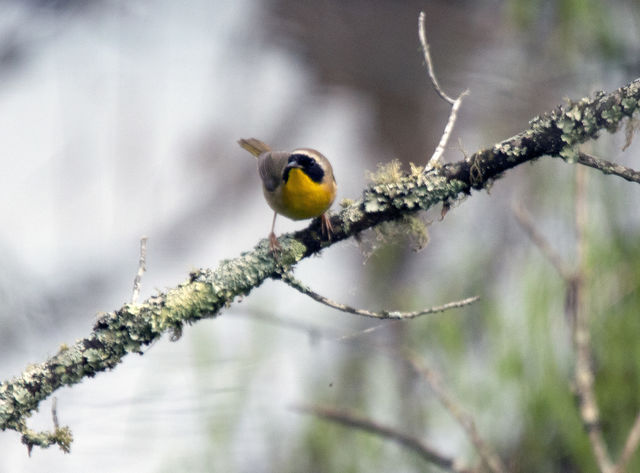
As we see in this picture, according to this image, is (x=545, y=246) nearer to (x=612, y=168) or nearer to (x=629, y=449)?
(x=629, y=449)

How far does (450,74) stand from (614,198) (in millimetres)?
2165

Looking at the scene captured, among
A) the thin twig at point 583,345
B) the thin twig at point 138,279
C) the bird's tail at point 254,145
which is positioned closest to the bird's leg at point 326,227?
the thin twig at point 138,279

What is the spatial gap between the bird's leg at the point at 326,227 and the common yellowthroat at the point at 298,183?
1.98 ft

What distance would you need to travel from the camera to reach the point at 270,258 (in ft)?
6.33

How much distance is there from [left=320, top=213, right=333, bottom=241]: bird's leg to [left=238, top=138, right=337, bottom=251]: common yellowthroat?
0.60 m

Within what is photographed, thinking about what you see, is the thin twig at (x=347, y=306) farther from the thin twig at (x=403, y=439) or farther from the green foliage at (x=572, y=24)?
the green foliage at (x=572, y=24)

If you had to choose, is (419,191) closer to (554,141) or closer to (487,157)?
(487,157)

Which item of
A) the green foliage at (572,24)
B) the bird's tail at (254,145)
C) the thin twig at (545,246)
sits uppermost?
the green foliage at (572,24)

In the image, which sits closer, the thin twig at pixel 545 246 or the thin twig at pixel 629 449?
the thin twig at pixel 629 449

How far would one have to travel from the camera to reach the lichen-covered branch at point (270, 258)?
5.25 feet

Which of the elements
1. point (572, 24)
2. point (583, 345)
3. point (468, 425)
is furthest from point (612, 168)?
point (572, 24)

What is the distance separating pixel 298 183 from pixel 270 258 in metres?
1.02

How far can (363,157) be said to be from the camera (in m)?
5.84

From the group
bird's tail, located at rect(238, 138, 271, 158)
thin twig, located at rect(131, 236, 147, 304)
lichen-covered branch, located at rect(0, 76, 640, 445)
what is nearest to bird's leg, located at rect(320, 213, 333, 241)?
lichen-covered branch, located at rect(0, 76, 640, 445)
